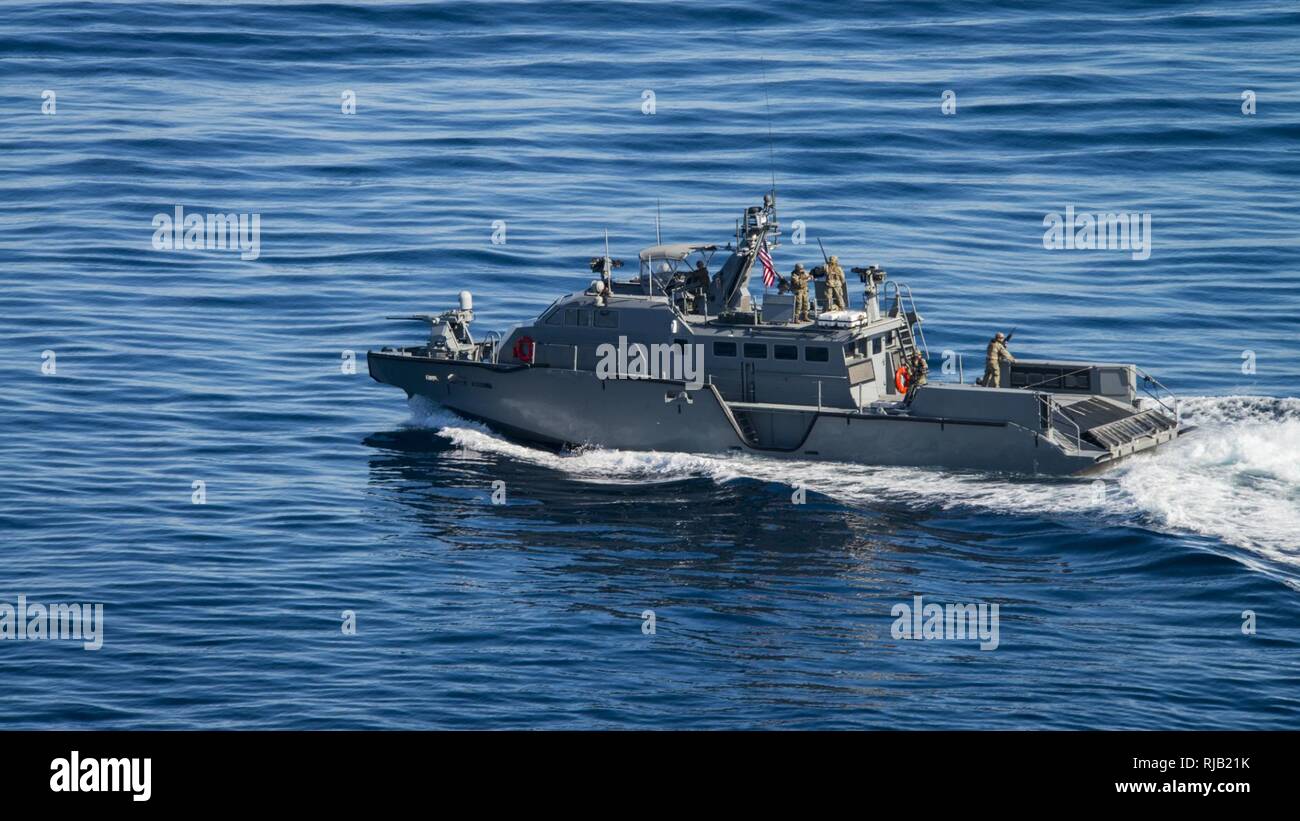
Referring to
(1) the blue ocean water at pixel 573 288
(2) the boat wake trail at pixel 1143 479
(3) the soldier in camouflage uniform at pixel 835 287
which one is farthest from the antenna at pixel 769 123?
(2) the boat wake trail at pixel 1143 479

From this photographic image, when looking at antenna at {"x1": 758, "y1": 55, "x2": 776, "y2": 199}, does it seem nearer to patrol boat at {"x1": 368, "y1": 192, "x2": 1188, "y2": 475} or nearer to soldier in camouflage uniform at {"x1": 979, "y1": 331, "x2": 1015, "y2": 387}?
patrol boat at {"x1": 368, "y1": 192, "x2": 1188, "y2": 475}

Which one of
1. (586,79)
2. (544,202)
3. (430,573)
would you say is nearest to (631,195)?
(544,202)

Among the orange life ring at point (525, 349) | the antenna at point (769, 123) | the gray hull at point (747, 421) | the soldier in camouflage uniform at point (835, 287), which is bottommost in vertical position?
the gray hull at point (747, 421)

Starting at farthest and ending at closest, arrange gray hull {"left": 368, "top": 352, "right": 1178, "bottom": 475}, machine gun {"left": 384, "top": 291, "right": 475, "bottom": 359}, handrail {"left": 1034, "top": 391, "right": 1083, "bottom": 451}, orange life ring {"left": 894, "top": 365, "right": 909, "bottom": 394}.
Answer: machine gun {"left": 384, "top": 291, "right": 475, "bottom": 359}
orange life ring {"left": 894, "top": 365, "right": 909, "bottom": 394}
gray hull {"left": 368, "top": 352, "right": 1178, "bottom": 475}
handrail {"left": 1034, "top": 391, "right": 1083, "bottom": 451}

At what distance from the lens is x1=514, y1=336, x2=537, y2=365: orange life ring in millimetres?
43188

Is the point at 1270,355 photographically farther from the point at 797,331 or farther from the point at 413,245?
the point at 413,245

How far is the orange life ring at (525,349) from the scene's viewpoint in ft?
142

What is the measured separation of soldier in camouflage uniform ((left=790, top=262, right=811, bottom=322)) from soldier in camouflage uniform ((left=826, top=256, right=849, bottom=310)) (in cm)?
58

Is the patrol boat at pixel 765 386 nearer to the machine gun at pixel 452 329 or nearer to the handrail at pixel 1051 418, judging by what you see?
the handrail at pixel 1051 418

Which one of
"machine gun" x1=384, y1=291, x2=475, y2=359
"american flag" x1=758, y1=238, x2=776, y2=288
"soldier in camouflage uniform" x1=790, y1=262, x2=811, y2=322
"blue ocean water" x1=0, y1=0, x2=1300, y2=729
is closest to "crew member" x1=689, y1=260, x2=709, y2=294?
"american flag" x1=758, y1=238, x2=776, y2=288

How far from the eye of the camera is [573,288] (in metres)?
53.1

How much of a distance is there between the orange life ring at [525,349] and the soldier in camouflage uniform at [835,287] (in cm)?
763
